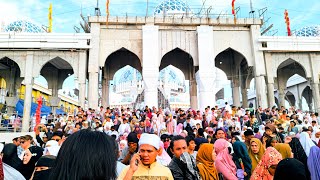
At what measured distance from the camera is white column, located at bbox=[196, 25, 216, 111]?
1723cm

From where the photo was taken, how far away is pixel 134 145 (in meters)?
4.09

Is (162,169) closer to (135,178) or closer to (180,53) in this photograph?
(135,178)

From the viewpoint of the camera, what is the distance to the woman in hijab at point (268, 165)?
2.90 meters

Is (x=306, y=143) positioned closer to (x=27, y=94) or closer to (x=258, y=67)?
(x=258, y=67)

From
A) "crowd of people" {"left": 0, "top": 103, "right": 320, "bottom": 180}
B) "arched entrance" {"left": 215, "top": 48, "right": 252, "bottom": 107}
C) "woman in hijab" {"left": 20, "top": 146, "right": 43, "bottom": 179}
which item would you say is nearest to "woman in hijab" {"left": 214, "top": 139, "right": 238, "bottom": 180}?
"crowd of people" {"left": 0, "top": 103, "right": 320, "bottom": 180}

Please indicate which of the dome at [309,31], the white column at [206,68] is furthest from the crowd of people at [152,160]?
the dome at [309,31]

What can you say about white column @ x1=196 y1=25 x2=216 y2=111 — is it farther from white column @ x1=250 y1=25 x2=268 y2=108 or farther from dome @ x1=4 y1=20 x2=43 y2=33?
dome @ x1=4 y1=20 x2=43 y2=33

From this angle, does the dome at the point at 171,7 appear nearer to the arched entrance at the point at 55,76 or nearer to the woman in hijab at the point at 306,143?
the arched entrance at the point at 55,76

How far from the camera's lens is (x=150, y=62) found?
1734 centimetres

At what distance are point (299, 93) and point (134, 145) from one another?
28370mm

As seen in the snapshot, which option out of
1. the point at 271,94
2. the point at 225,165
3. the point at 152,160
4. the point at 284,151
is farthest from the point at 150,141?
the point at 271,94

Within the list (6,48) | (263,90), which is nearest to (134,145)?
(263,90)

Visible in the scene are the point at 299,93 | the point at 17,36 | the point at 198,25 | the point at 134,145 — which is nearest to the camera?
the point at 134,145

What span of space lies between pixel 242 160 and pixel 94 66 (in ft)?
46.9
